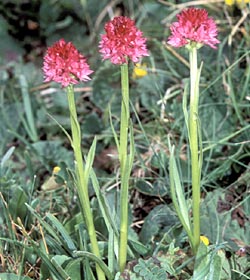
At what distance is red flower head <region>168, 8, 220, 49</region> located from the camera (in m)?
1.21

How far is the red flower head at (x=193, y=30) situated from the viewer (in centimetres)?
121

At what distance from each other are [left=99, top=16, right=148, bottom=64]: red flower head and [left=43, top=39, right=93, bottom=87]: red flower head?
0.18 feet

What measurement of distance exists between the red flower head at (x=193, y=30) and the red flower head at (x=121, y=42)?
0.08 m

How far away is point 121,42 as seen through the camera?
118 centimetres

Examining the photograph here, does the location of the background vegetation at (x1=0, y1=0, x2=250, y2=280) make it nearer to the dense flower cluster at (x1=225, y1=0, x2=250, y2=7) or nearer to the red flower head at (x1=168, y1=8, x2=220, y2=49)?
the dense flower cluster at (x1=225, y1=0, x2=250, y2=7)

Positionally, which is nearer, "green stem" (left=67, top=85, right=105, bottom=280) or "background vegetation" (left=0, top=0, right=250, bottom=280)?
"green stem" (left=67, top=85, right=105, bottom=280)

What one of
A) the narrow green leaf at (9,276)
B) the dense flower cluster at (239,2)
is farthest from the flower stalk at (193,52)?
the dense flower cluster at (239,2)

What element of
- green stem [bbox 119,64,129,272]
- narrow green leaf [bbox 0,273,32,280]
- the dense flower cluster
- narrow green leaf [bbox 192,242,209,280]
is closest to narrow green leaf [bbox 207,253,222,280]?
narrow green leaf [bbox 192,242,209,280]

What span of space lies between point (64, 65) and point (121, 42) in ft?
0.36

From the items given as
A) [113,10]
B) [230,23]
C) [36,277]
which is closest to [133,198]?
[36,277]

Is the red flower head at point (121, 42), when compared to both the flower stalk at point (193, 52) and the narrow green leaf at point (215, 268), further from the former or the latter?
the narrow green leaf at point (215, 268)

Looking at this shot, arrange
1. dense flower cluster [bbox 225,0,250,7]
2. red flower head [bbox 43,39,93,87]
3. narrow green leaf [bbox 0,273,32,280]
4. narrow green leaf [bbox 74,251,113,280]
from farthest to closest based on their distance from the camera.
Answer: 1. dense flower cluster [bbox 225,0,250,7]
2. narrow green leaf [bbox 0,273,32,280]
3. narrow green leaf [bbox 74,251,113,280]
4. red flower head [bbox 43,39,93,87]

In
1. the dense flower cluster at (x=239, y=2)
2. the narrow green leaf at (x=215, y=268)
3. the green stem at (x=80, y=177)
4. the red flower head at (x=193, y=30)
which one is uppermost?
the red flower head at (x=193, y=30)

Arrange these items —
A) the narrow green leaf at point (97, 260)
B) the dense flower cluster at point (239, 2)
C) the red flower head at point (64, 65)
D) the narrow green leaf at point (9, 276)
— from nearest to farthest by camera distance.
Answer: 1. the red flower head at point (64, 65)
2. the narrow green leaf at point (97, 260)
3. the narrow green leaf at point (9, 276)
4. the dense flower cluster at point (239, 2)
